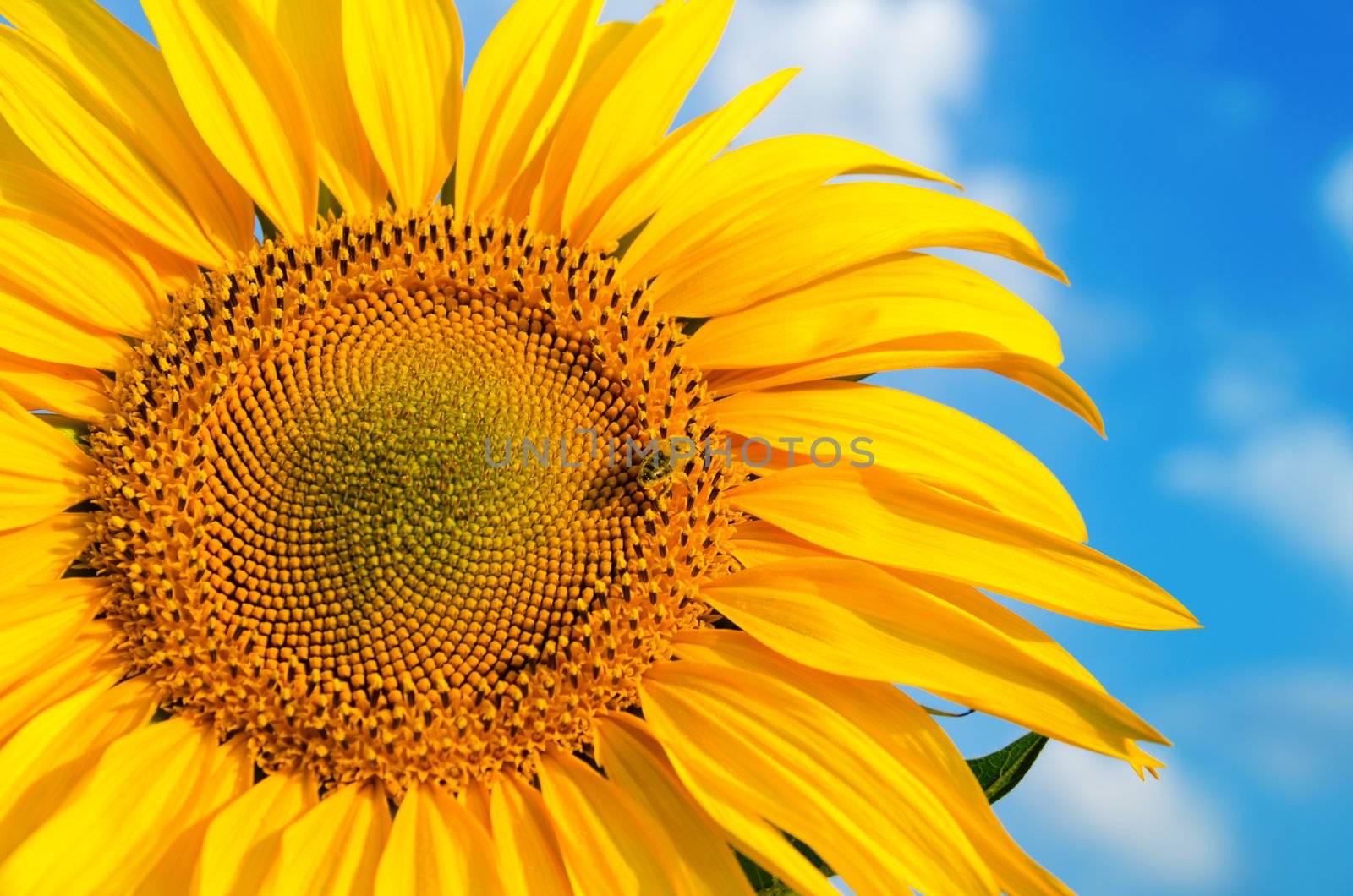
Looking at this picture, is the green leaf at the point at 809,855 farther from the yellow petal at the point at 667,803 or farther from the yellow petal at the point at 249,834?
the yellow petal at the point at 249,834

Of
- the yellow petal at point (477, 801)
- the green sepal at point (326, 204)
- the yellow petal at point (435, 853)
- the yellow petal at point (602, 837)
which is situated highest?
the green sepal at point (326, 204)

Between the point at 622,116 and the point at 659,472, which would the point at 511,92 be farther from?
the point at 659,472

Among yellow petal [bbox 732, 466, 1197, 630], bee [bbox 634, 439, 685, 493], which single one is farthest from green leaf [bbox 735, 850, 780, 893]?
bee [bbox 634, 439, 685, 493]

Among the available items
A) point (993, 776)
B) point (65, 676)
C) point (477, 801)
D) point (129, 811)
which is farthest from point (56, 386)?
point (993, 776)

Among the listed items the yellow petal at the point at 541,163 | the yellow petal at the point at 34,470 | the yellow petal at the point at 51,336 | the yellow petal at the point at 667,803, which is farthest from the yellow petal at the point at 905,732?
the yellow petal at the point at 51,336

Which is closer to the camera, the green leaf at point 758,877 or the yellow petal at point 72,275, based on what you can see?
the green leaf at point 758,877

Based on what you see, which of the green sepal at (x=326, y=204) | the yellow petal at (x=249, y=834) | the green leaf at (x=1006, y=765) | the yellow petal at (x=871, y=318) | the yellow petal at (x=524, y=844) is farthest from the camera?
the green sepal at (x=326, y=204)
